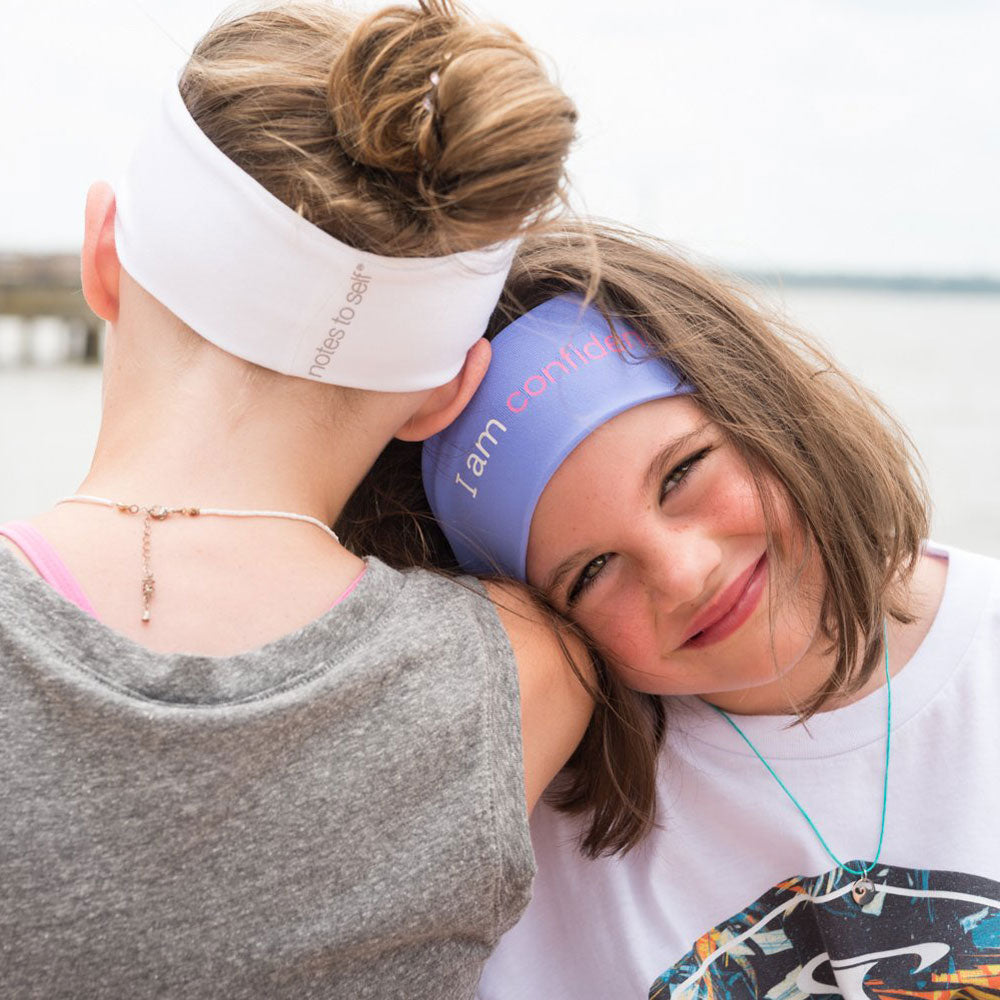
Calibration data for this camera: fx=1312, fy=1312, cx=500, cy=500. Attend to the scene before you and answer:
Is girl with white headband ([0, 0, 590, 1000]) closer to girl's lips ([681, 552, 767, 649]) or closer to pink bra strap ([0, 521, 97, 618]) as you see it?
pink bra strap ([0, 521, 97, 618])

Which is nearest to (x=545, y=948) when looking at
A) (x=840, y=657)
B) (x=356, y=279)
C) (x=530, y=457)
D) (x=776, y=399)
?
(x=840, y=657)

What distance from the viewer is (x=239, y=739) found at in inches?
57.4

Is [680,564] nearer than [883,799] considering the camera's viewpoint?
Yes

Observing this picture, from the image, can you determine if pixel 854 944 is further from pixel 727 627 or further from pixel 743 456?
pixel 743 456

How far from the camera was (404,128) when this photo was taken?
1.53m

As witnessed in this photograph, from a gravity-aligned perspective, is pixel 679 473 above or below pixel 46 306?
above

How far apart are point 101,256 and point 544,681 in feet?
2.85

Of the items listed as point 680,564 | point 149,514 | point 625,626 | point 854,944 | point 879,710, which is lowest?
point 854,944

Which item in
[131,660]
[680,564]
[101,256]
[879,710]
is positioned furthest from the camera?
[879,710]

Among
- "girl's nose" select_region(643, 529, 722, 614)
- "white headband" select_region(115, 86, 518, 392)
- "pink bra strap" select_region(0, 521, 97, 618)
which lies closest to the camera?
"pink bra strap" select_region(0, 521, 97, 618)

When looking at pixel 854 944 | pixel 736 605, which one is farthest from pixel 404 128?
pixel 854 944

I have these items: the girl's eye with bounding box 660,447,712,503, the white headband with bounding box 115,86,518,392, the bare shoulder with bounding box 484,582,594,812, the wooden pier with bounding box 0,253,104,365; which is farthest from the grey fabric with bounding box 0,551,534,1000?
the wooden pier with bounding box 0,253,104,365

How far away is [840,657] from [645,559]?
0.41 meters

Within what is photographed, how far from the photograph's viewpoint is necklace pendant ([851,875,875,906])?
2.08 metres
